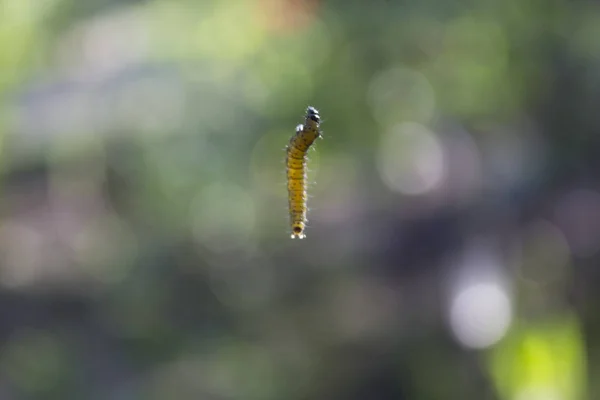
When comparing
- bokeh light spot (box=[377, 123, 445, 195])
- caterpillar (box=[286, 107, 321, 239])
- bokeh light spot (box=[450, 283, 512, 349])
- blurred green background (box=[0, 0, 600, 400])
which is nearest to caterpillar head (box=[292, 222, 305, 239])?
caterpillar (box=[286, 107, 321, 239])

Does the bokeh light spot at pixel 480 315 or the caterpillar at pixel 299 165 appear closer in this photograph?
the caterpillar at pixel 299 165

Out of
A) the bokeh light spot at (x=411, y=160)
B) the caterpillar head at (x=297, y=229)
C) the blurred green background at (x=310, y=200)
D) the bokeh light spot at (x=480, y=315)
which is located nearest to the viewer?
the caterpillar head at (x=297, y=229)

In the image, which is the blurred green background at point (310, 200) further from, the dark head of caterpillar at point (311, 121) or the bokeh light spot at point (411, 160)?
the dark head of caterpillar at point (311, 121)

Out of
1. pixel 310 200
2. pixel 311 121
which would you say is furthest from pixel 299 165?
pixel 310 200

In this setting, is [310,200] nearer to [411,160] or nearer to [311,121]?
[411,160]

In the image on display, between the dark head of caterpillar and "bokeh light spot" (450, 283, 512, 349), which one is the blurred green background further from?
the dark head of caterpillar

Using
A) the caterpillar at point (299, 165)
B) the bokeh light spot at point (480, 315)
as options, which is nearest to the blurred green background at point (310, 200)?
the bokeh light spot at point (480, 315)
